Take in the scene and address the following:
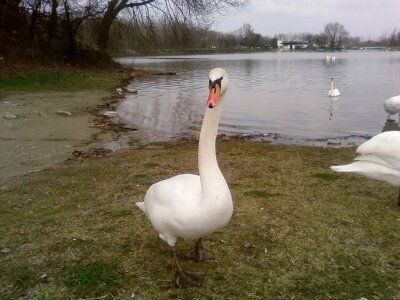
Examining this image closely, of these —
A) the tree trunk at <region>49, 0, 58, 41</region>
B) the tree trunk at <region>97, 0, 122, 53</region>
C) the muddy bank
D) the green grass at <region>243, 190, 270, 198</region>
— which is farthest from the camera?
the tree trunk at <region>97, 0, 122, 53</region>

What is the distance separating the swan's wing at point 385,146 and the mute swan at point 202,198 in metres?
2.65

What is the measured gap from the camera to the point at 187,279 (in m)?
3.83

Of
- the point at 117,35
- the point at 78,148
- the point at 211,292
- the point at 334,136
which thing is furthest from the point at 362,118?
the point at 117,35

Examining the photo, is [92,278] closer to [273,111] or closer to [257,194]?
[257,194]

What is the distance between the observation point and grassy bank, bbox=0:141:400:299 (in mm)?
3766

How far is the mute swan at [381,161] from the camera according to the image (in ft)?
17.0

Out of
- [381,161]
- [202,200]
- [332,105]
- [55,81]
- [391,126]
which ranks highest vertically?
[55,81]

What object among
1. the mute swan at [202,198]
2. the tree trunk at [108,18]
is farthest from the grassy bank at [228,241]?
the tree trunk at [108,18]

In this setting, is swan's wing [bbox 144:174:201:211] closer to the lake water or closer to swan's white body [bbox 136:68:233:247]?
swan's white body [bbox 136:68:233:247]

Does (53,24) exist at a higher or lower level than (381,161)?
higher

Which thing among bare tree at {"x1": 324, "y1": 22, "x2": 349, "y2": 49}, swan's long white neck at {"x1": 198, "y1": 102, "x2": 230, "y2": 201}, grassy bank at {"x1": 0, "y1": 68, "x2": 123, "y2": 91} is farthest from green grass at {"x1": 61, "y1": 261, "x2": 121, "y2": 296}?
bare tree at {"x1": 324, "y1": 22, "x2": 349, "y2": 49}

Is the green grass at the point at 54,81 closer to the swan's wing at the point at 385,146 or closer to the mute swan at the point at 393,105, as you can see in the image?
the mute swan at the point at 393,105

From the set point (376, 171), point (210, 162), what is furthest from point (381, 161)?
point (210, 162)

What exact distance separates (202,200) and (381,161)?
295 cm
